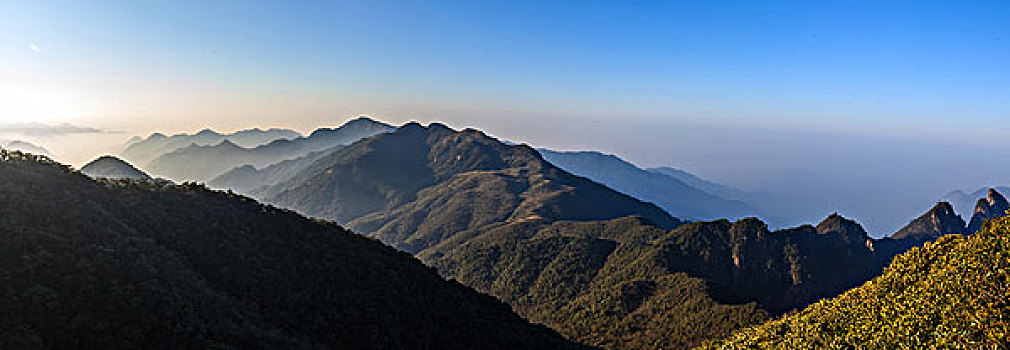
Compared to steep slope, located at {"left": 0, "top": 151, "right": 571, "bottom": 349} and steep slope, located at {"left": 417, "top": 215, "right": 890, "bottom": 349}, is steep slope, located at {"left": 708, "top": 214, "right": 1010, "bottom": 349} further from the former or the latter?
steep slope, located at {"left": 417, "top": 215, "right": 890, "bottom": 349}

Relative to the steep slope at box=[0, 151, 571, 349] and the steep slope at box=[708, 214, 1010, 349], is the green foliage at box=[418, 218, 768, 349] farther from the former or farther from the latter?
the steep slope at box=[708, 214, 1010, 349]

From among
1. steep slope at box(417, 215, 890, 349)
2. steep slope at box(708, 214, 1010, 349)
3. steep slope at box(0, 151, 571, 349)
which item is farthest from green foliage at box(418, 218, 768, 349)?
steep slope at box(708, 214, 1010, 349)

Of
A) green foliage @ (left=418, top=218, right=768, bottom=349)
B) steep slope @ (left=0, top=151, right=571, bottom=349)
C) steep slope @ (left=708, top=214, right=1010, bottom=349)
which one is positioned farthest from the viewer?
green foliage @ (left=418, top=218, right=768, bottom=349)

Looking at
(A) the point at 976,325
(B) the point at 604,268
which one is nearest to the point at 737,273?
(B) the point at 604,268

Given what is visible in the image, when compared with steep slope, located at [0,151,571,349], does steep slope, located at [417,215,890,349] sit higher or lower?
lower

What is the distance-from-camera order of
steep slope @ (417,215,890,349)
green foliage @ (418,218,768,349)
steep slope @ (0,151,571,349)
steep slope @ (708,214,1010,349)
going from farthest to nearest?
steep slope @ (417,215,890,349) → green foliage @ (418,218,768,349) → steep slope @ (0,151,571,349) → steep slope @ (708,214,1010,349)

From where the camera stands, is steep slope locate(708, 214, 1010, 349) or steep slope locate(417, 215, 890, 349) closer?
steep slope locate(708, 214, 1010, 349)

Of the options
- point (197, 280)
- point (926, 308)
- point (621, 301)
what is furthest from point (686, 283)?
point (197, 280)
